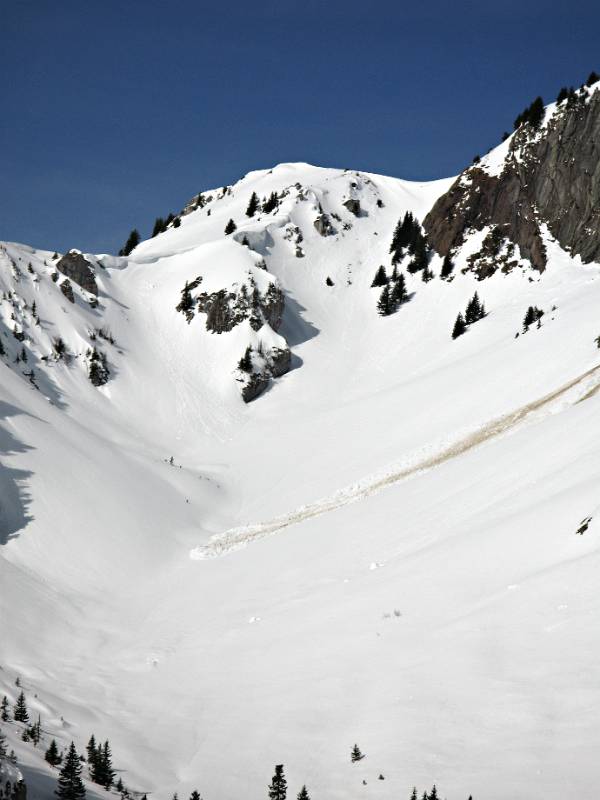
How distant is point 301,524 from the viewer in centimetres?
3112

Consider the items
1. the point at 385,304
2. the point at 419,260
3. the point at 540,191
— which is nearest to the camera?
the point at 540,191

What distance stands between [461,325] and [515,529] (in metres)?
43.1

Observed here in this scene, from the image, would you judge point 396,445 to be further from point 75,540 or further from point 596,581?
point 596,581

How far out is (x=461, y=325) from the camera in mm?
58688

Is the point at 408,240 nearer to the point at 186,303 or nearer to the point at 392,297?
the point at 392,297

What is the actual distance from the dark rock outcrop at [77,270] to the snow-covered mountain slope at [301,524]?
36cm

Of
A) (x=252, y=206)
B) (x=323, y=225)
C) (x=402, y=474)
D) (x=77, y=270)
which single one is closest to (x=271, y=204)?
(x=252, y=206)

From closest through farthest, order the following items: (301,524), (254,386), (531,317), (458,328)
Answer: (301,524) → (531,317) → (458,328) → (254,386)

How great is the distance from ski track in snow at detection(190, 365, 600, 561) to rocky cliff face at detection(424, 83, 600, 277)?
3397 cm

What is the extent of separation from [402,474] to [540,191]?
161 ft

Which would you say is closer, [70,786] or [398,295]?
[70,786]

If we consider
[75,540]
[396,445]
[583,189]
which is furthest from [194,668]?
[583,189]

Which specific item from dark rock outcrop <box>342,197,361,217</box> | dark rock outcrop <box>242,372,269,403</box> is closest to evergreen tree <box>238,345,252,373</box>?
dark rock outcrop <box>242,372,269,403</box>

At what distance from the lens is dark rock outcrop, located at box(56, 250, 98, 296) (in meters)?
64.1
